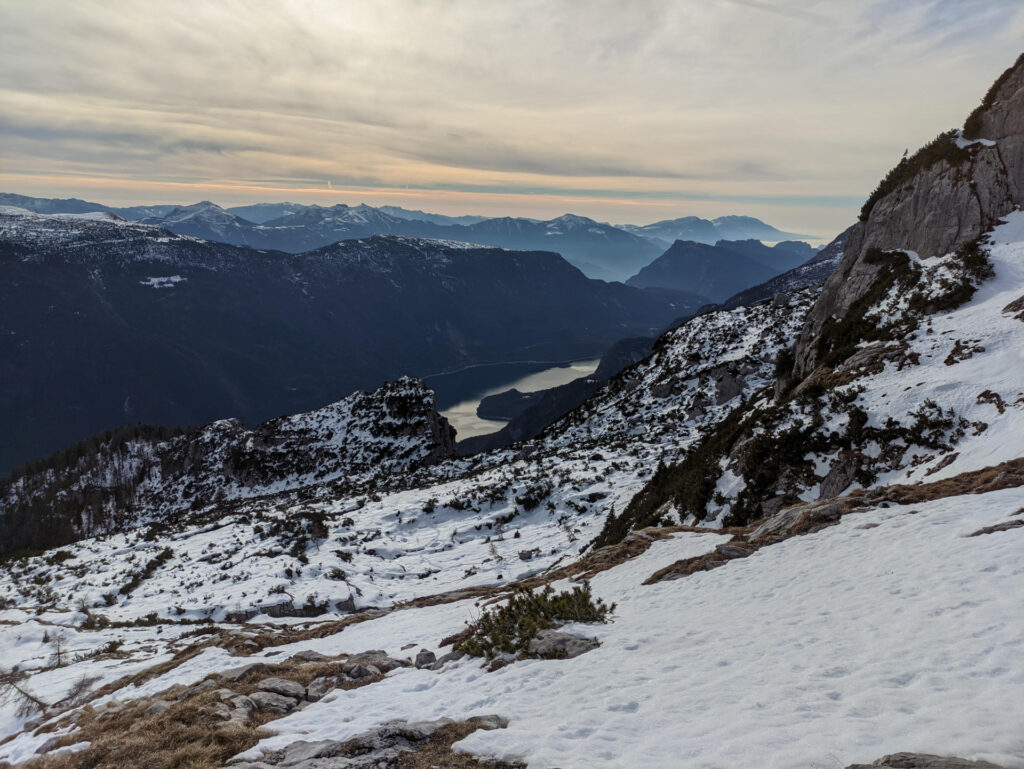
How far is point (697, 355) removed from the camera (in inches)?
2293

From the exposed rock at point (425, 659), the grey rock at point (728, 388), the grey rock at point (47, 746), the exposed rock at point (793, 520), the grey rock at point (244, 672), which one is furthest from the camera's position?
the grey rock at point (728, 388)

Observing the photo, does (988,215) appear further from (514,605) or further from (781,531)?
(514,605)

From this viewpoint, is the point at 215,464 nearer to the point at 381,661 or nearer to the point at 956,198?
the point at 381,661

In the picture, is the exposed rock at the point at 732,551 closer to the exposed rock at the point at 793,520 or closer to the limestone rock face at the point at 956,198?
the exposed rock at the point at 793,520

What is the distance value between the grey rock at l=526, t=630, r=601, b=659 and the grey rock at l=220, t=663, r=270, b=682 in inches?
252

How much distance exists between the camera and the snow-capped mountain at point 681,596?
6.22 m

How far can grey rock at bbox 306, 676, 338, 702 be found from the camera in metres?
9.72

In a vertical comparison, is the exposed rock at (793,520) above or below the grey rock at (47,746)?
above

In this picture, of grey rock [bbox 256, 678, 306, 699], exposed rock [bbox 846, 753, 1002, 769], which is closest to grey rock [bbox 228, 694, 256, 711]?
grey rock [bbox 256, 678, 306, 699]

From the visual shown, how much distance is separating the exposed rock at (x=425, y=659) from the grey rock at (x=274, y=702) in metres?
2.47

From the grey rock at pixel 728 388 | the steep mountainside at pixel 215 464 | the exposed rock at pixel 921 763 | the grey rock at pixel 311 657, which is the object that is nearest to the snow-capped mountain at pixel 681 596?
the exposed rock at pixel 921 763

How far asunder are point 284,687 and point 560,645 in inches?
222

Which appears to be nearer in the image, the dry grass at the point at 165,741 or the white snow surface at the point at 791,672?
the white snow surface at the point at 791,672

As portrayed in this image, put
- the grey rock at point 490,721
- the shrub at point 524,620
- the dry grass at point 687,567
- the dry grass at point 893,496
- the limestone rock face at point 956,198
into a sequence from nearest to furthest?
the grey rock at point 490,721
the shrub at point 524,620
the dry grass at point 893,496
the dry grass at point 687,567
the limestone rock face at point 956,198
